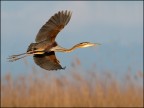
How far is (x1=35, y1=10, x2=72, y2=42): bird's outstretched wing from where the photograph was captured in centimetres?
71

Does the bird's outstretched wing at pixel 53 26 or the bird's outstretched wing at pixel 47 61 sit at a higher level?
the bird's outstretched wing at pixel 53 26

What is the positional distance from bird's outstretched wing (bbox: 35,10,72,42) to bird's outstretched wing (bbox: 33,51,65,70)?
27 mm

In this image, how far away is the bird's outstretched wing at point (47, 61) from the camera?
71 cm

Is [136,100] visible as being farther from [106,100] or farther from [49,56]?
[49,56]

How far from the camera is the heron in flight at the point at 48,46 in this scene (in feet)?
2.22

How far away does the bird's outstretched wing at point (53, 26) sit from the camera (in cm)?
71

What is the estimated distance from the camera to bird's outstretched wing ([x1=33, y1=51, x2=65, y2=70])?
0.71 meters

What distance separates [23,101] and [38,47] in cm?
768

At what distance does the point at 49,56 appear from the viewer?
2.43 ft

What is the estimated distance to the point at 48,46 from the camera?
67 cm

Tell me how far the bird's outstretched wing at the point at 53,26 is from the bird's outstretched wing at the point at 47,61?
0.09 feet

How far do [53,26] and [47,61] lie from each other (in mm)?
58

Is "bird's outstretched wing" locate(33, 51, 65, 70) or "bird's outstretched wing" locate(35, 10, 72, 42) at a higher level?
"bird's outstretched wing" locate(35, 10, 72, 42)

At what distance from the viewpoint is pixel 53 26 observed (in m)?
0.75
